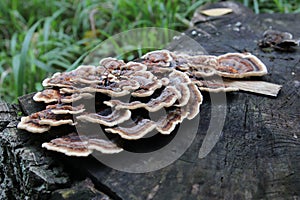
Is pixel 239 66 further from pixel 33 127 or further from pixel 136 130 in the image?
pixel 33 127

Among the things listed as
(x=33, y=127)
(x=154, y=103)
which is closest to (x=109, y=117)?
(x=154, y=103)

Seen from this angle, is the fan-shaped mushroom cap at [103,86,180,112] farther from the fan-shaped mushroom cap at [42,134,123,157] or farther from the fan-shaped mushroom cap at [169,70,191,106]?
the fan-shaped mushroom cap at [42,134,123,157]

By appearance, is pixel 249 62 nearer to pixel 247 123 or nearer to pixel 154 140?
pixel 247 123

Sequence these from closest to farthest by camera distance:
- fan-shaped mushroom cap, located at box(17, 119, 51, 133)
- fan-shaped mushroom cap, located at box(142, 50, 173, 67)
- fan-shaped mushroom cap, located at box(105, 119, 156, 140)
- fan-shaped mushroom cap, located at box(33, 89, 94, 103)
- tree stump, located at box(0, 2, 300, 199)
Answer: tree stump, located at box(0, 2, 300, 199)
fan-shaped mushroom cap, located at box(105, 119, 156, 140)
fan-shaped mushroom cap, located at box(17, 119, 51, 133)
fan-shaped mushroom cap, located at box(33, 89, 94, 103)
fan-shaped mushroom cap, located at box(142, 50, 173, 67)

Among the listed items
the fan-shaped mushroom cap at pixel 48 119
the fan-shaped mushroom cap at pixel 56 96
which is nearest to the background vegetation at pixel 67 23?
the fan-shaped mushroom cap at pixel 56 96

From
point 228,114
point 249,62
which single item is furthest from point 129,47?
point 228,114

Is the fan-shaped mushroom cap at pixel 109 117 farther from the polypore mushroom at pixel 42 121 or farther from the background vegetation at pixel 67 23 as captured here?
the background vegetation at pixel 67 23

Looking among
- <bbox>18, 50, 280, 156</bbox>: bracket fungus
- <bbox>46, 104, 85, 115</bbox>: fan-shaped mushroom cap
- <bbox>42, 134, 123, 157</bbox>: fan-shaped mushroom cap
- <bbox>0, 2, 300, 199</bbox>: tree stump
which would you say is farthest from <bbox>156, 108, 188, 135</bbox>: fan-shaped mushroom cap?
<bbox>46, 104, 85, 115</bbox>: fan-shaped mushroom cap
